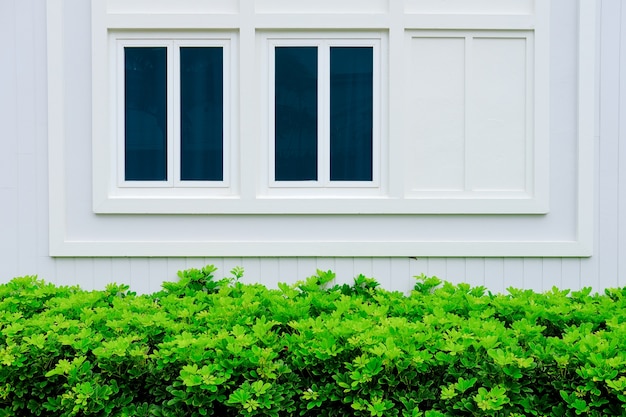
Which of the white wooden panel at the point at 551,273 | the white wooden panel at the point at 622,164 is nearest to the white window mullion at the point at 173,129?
the white wooden panel at the point at 551,273

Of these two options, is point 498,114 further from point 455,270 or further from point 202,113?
Result: point 202,113

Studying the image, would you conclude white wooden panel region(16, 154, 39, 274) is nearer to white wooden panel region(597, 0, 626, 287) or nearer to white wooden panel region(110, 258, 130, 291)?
white wooden panel region(110, 258, 130, 291)

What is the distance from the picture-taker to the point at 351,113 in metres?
5.84

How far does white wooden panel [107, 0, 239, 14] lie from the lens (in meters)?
5.73

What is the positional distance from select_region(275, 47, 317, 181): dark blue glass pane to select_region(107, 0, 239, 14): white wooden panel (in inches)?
25.6

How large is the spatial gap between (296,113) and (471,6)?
187 centimetres

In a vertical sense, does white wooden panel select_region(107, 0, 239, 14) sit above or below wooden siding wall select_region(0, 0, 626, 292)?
above

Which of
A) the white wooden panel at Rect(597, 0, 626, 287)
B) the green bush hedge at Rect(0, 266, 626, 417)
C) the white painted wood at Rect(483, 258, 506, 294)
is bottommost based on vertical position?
the green bush hedge at Rect(0, 266, 626, 417)

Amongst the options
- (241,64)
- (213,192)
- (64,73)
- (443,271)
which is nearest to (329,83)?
(241,64)

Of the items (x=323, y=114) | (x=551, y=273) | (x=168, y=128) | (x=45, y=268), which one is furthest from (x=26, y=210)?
(x=551, y=273)

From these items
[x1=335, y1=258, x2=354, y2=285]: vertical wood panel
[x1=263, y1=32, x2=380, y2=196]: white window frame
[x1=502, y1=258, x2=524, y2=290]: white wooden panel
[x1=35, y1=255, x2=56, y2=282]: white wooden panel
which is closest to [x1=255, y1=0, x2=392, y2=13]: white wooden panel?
[x1=263, y1=32, x2=380, y2=196]: white window frame

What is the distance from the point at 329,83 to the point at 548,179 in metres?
2.19

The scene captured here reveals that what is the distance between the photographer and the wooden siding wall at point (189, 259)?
5.70 meters

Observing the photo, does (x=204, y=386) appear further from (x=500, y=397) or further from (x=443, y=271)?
(x=443, y=271)
